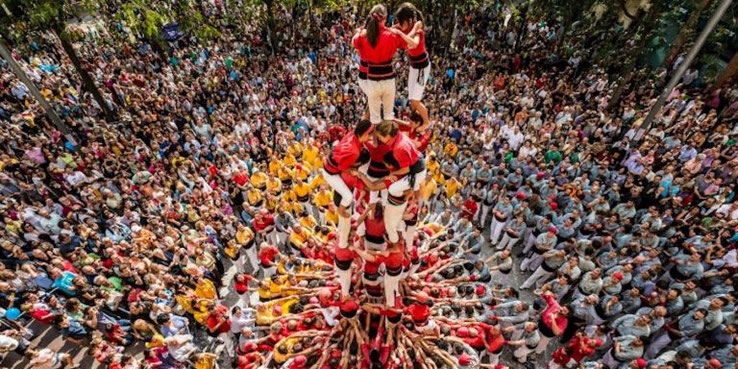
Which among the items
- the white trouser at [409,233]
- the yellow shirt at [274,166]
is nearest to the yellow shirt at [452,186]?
the yellow shirt at [274,166]

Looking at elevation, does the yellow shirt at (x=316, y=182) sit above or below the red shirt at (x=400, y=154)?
below

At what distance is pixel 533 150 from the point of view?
12.5 m

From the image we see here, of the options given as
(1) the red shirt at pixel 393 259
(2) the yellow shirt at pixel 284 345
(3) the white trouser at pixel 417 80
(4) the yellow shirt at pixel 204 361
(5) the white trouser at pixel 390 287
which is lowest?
(4) the yellow shirt at pixel 204 361

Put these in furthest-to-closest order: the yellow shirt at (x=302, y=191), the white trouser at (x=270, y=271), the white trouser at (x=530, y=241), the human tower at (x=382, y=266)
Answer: the yellow shirt at (x=302, y=191)
the white trouser at (x=530, y=241)
the white trouser at (x=270, y=271)
the human tower at (x=382, y=266)

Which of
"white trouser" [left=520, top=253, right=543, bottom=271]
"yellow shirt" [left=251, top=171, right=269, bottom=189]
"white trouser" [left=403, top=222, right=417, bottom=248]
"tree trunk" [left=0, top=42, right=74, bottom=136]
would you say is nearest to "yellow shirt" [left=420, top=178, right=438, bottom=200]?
"white trouser" [left=403, top=222, right=417, bottom=248]

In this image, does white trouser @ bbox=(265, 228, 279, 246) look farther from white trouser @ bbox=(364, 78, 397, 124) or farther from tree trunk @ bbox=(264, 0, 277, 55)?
tree trunk @ bbox=(264, 0, 277, 55)

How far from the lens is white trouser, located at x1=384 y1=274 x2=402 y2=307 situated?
5.52 m

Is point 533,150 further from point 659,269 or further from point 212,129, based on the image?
point 212,129

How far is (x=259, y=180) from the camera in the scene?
38.0ft

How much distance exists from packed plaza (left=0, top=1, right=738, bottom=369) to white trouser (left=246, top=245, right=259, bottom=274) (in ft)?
0.24

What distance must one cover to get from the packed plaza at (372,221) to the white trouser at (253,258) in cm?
7

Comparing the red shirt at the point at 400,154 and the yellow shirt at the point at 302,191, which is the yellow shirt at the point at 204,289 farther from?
the red shirt at the point at 400,154

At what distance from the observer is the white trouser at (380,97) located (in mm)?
5074

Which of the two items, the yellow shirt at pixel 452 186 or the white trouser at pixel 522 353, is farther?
the yellow shirt at pixel 452 186
